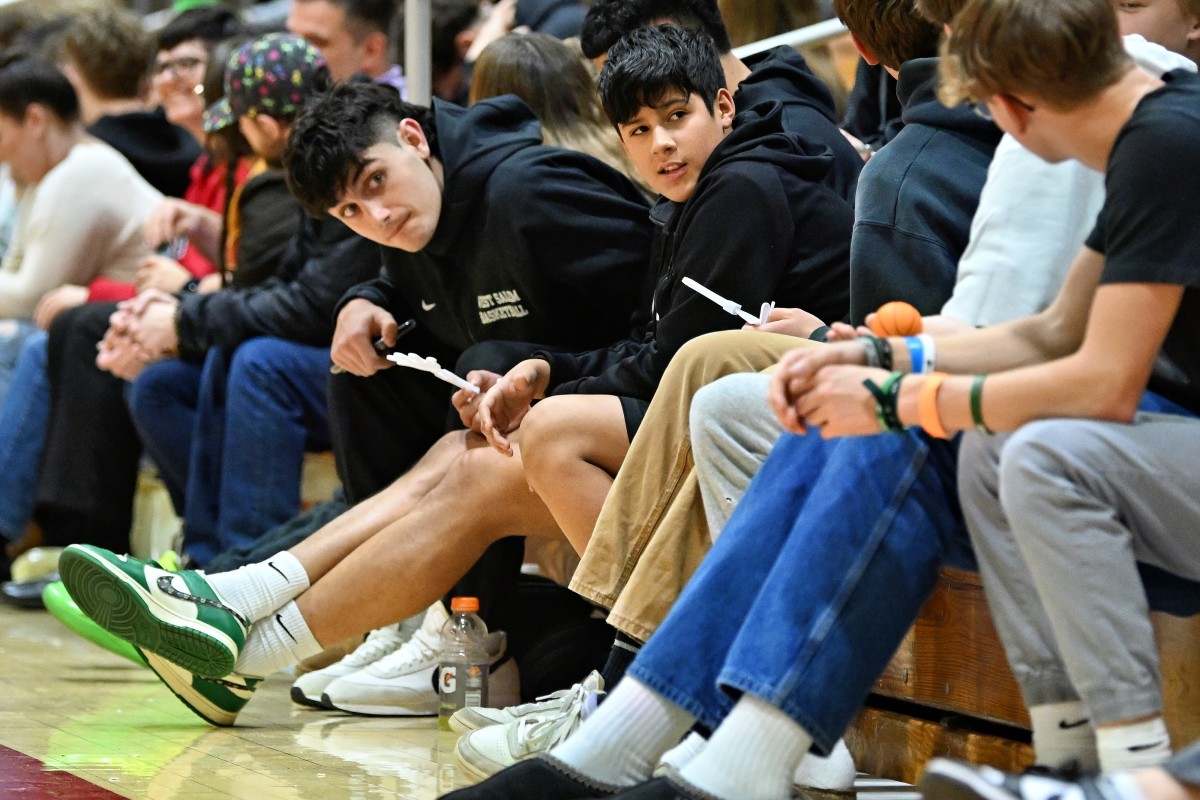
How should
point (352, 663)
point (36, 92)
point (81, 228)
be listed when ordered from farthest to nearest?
point (36, 92) < point (81, 228) < point (352, 663)

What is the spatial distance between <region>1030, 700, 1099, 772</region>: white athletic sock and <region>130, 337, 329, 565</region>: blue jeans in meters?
2.21

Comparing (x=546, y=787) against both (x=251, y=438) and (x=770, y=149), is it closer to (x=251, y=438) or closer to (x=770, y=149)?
(x=770, y=149)

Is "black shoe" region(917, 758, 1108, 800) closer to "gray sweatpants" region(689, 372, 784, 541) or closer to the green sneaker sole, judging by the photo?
"gray sweatpants" region(689, 372, 784, 541)

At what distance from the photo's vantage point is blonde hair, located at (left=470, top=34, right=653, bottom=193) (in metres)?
3.31

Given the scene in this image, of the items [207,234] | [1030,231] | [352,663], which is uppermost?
[1030,231]

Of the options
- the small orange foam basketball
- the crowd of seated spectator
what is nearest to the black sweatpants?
the crowd of seated spectator

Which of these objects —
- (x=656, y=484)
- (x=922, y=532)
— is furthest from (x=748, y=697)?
(x=656, y=484)

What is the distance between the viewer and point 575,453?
238cm

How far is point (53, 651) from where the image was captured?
3.55 metres

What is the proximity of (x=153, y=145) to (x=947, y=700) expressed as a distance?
3.87m

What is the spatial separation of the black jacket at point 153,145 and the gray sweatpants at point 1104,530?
4162 millimetres

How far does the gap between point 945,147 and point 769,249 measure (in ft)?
1.24

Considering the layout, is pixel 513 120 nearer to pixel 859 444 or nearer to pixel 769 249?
pixel 769 249

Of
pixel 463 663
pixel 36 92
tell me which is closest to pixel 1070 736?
pixel 463 663
